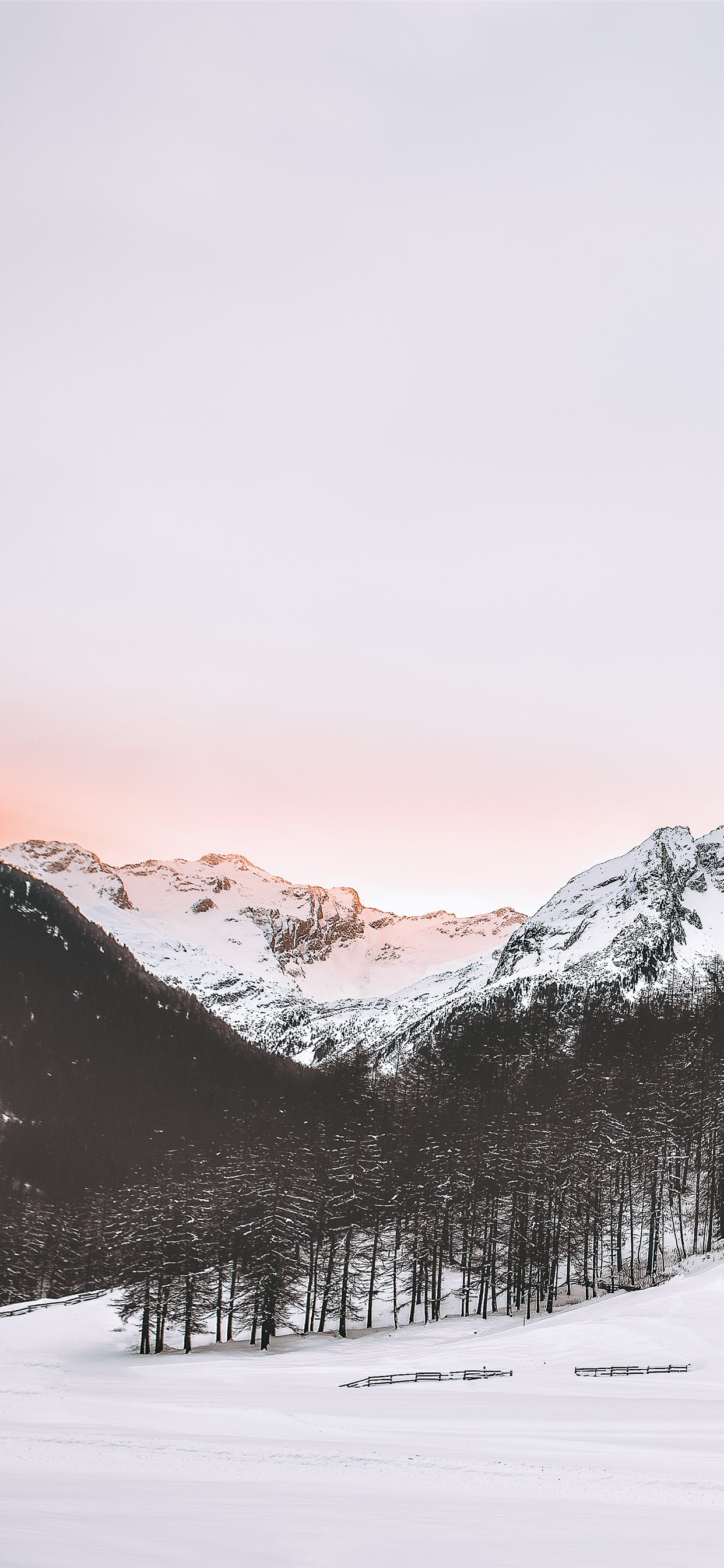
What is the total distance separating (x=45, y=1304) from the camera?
63.2 m

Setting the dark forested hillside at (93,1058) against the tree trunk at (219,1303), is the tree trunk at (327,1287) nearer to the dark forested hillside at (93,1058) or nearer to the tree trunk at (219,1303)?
the tree trunk at (219,1303)

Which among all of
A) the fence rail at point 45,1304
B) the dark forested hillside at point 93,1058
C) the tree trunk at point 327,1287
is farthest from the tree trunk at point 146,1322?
the dark forested hillside at point 93,1058

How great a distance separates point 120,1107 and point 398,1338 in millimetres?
99871

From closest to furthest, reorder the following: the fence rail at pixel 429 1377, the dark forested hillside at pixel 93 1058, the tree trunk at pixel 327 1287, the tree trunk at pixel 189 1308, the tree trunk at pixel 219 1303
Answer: the fence rail at pixel 429 1377
the tree trunk at pixel 189 1308
the tree trunk at pixel 219 1303
the tree trunk at pixel 327 1287
the dark forested hillside at pixel 93 1058

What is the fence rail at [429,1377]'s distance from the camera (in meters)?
37.7

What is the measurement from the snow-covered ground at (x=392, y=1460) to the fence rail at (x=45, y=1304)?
19029 millimetres

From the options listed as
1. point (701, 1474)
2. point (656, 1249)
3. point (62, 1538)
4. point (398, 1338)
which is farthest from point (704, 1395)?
point (656, 1249)

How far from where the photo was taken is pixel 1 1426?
31.9 metres

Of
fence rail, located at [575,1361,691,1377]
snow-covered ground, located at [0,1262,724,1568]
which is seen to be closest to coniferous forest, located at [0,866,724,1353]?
snow-covered ground, located at [0,1262,724,1568]

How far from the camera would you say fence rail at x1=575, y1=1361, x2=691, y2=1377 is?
1361 inches

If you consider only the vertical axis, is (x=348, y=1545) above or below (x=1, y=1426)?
above

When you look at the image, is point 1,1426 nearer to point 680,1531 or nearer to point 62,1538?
point 62,1538

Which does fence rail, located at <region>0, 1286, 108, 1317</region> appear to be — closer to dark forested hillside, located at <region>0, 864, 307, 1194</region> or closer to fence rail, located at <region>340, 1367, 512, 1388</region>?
dark forested hillside, located at <region>0, 864, 307, 1194</region>

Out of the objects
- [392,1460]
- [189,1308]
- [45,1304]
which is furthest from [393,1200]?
[392,1460]
